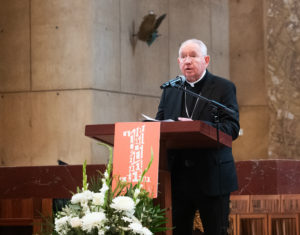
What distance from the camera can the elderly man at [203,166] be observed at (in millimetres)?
3051

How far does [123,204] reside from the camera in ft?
7.97

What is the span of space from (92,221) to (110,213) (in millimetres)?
125

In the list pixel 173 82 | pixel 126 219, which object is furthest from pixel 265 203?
pixel 126 219

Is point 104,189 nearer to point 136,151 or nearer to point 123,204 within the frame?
point 123,204

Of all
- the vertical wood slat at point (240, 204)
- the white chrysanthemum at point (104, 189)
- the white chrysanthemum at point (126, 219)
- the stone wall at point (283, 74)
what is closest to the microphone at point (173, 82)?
the white chrysanthemum at point (104, 189)

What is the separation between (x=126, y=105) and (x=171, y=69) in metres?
1.02

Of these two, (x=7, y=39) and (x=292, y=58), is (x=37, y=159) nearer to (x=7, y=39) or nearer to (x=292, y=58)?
(x=7, y=39)

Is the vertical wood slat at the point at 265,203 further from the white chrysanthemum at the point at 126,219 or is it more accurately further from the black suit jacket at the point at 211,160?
the white chrysanthemum at the point at 126,219

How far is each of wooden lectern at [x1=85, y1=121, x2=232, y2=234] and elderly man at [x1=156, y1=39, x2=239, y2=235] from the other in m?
0.09

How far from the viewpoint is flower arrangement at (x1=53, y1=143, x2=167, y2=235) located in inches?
95.3

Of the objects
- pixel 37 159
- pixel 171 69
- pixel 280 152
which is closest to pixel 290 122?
pixel 280 152

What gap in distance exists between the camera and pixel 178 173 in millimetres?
3105

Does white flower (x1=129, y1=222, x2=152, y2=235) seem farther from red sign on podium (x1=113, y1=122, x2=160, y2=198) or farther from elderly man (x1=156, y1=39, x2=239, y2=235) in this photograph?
elderly man (x1=156, y1=39, x2=239, y2=235)

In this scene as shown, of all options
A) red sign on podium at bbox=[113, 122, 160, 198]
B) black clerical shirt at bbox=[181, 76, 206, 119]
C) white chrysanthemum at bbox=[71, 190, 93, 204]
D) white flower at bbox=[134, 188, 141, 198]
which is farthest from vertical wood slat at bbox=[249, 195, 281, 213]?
white chrysanthemum at bbox=[71, 190, 93, 204]
